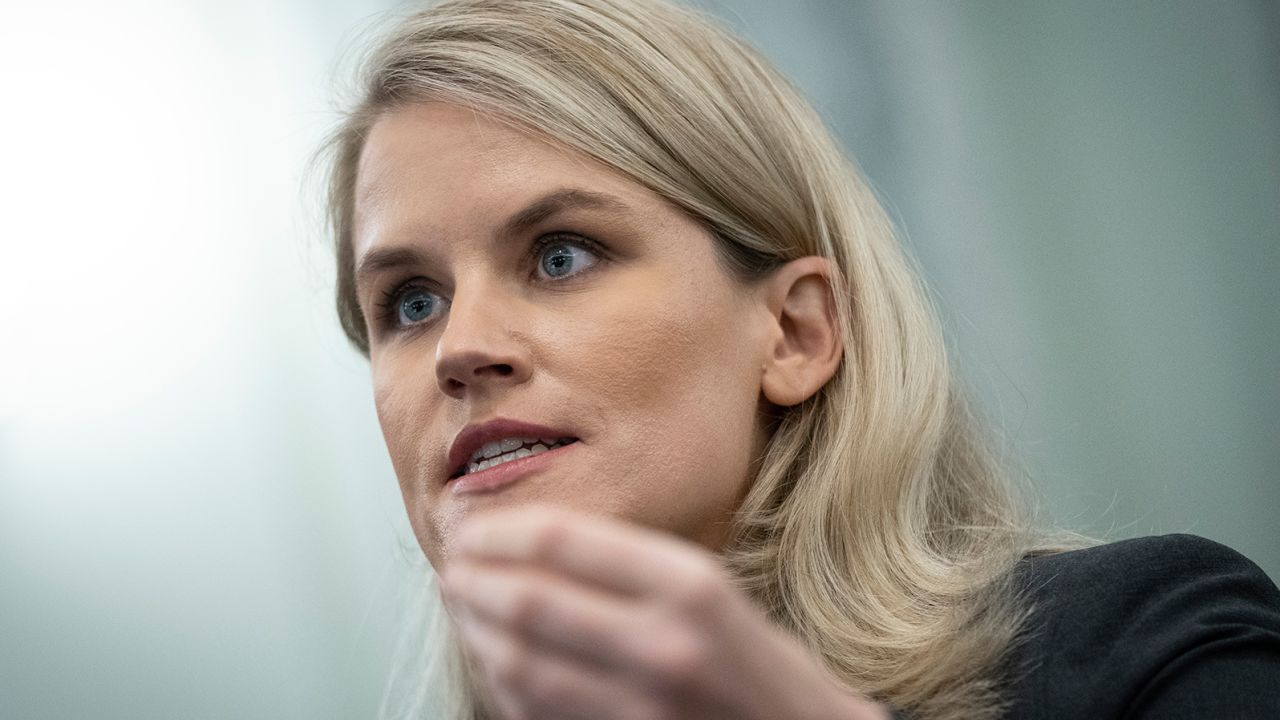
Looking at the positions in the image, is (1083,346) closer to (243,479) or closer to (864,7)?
(864,7)

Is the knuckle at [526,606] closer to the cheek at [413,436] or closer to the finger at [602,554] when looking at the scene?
the finger at [602,554]

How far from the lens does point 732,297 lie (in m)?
1.28

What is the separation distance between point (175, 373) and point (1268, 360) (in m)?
1.84

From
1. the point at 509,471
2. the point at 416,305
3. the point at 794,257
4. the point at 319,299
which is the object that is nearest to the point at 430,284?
the point at 416,305

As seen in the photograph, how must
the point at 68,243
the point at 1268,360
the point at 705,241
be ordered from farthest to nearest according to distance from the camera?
the point at 68,243 < the point at 1268,360 < the point at 705,241

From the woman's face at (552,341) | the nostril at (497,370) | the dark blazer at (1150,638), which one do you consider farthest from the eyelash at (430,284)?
the dark blazer at (1150,638)

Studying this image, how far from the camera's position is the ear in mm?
1301

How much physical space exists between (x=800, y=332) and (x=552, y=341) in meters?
0.34

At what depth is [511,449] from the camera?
1.15 m

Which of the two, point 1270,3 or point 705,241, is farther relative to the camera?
point 1270,3

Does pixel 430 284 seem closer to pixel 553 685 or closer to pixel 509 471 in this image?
pixel 509 471

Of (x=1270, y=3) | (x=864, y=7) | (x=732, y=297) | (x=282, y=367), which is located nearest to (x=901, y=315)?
(x=732, y=297)

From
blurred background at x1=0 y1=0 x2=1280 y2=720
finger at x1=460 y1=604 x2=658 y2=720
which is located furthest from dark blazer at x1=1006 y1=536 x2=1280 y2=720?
blurred background at x1=0 y1=0 x2=1280 y2=720

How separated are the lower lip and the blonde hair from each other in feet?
0.81
